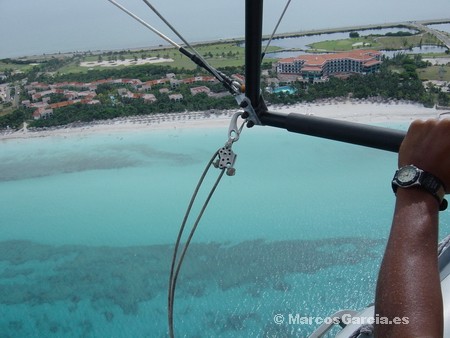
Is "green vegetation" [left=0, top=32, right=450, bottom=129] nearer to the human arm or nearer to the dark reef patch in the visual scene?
the dark reef patch

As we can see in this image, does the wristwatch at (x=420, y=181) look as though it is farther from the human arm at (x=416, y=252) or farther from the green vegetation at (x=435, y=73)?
the green vegetation at (x=435, y=73)

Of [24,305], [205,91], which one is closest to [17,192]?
[24,305]

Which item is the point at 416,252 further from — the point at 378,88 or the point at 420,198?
the point at 378,88

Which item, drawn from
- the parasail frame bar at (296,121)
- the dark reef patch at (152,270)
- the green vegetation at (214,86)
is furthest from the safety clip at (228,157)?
the green vegetation at (214,86)

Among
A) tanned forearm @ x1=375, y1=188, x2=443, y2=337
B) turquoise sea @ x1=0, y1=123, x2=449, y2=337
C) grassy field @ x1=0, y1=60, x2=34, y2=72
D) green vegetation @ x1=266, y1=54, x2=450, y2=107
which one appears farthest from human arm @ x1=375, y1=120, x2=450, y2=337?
grassy field @ x1=0, y1=60, x2=34, y2=72

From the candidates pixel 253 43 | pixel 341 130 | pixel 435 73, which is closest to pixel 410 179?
pixel 341 130
